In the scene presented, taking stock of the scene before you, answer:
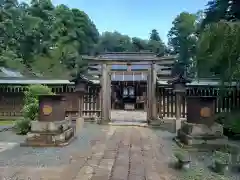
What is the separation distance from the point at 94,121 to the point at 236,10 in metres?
7.83

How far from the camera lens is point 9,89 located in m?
14.9

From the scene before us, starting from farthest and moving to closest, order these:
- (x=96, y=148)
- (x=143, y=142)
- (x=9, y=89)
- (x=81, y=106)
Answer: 1. (x=9, y=89)
2. (x=81, y=106)
3. (x=143, y=142)
4. (x=96, y=148)

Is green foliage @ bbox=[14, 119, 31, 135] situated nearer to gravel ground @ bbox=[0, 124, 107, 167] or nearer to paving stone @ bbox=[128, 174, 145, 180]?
gravel ground @ bbox=[0, 124, 107, 167]

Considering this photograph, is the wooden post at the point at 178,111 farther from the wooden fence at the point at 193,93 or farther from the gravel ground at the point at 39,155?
the gravel ground at the point at 39,155

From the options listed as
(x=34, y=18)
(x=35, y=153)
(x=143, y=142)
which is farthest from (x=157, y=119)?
(x=34, y=18)

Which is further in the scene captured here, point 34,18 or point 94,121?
point 34,18

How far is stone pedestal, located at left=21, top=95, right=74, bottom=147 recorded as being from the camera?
750cm

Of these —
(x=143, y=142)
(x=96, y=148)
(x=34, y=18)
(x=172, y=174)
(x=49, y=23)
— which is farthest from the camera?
(x=49, y=23)

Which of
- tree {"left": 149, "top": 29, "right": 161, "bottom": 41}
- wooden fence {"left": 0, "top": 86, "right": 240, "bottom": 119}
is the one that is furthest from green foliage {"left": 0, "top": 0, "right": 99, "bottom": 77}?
tree {"left": 149, "top": 29, "right": 161, "bottom": 41}

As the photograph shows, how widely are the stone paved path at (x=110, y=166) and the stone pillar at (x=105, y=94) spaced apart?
5.61 meters

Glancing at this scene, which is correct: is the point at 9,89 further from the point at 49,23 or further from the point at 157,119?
the point at 49,23

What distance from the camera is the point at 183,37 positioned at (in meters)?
36.3

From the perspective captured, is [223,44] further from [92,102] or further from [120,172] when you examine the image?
[92,102]

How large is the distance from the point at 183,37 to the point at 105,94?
25.6 m
